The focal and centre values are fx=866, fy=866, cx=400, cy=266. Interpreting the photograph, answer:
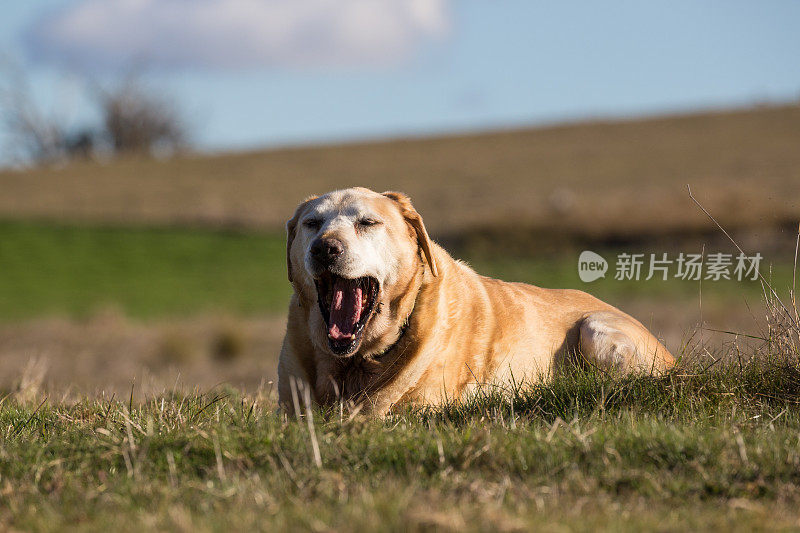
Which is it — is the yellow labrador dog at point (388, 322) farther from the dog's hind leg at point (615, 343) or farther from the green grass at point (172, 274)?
the green grass at point (172, 274)

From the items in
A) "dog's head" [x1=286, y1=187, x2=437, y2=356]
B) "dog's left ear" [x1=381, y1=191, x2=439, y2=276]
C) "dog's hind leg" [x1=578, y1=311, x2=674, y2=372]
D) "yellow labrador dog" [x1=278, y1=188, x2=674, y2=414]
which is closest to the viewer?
"dog's head" [x1=286, y1=187, x2=437, y2=356]

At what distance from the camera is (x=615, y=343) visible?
5.80m

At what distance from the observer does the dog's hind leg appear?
18.8 ft

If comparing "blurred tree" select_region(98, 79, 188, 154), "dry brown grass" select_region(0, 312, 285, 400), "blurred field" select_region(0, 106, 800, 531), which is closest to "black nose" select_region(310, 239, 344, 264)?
"blurred field" select_region(0, 106, 800, 531)

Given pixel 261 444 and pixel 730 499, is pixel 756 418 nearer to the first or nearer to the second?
pixel 730 499

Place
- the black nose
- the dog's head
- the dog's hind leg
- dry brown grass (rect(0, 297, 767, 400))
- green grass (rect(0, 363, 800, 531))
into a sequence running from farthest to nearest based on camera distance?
dry brown grass (rect(0, 297, 767, 400))
the dog's hind leg
the dog's head
the black nose
green grass (rect(0, 363, 800, 531))

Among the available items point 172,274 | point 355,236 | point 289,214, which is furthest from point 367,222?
point 289,214

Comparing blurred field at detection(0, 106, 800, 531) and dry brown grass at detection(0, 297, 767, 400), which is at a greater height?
blurred field at detection(0, 106, 800, 531)

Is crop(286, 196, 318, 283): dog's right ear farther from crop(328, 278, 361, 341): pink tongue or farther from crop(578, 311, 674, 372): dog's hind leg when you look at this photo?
crop(578, 311, 674, 372): dog's hind leg

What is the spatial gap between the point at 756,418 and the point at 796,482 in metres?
0.95

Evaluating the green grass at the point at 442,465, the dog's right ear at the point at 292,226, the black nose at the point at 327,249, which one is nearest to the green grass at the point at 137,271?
the dog's right ear at the point at 292,226

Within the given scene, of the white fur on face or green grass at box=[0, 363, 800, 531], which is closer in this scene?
green grass at box=[0, 363, 800, 531]

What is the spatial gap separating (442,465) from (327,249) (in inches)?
63.6

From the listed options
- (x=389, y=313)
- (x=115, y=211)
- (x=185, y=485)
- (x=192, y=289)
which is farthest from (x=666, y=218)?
(x=185, y=485)
